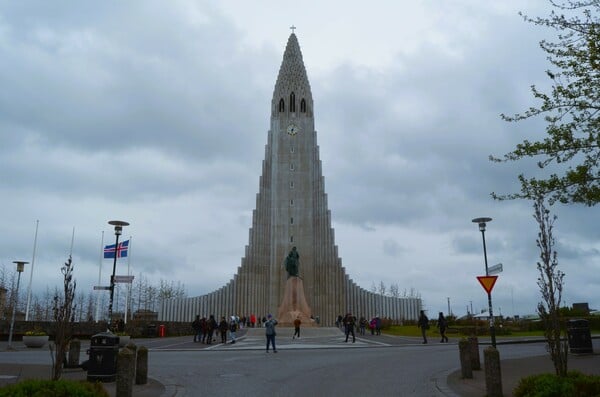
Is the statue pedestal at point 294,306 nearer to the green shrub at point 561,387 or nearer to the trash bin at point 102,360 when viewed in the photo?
the trash bin at point 102,360

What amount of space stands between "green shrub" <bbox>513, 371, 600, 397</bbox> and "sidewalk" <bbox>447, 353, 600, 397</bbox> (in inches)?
60.5

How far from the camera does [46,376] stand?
13.2 meters

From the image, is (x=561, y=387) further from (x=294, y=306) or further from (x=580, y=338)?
(x=294, y=306)

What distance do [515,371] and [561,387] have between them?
5.63 m

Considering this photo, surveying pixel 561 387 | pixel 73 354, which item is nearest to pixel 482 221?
pixel 561 387

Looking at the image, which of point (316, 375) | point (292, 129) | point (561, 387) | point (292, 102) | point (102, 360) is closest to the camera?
point (561, 387)

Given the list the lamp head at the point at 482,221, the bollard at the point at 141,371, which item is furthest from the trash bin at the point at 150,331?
the bollard at the point at 141,371

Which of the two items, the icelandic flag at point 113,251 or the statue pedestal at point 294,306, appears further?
the statue pedestal at point 294,306

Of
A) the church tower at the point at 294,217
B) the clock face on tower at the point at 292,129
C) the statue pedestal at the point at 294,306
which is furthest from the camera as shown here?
the clock face on tower at the point at 292,129

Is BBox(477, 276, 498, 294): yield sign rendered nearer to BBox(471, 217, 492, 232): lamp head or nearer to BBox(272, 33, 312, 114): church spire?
BBox(471, 217, 492, 232): lamp head

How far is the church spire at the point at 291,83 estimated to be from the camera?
7319 cm

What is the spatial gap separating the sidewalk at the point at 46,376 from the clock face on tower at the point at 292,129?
186 ft

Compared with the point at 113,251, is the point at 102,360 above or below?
below

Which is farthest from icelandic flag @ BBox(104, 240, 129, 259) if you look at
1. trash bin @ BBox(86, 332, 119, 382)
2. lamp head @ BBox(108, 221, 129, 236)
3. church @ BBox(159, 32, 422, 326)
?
church @ BBox(159, 32, 422, 326)
